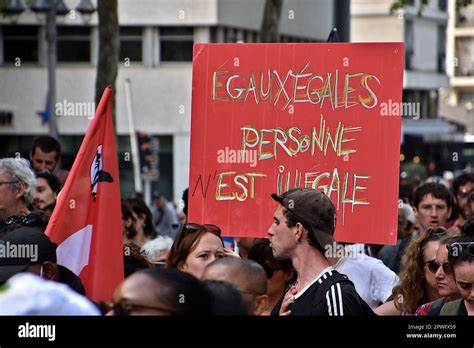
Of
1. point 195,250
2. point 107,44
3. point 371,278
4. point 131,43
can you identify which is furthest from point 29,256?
point 131,43

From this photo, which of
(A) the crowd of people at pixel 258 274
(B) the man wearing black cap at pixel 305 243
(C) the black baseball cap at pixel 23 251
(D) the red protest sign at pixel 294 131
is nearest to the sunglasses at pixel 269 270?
(A) the crowd of people at pixel 258 274

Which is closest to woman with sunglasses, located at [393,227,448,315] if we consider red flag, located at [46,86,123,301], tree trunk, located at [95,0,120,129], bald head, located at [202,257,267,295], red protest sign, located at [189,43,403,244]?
red protest sign, located at [189,43,403,244]

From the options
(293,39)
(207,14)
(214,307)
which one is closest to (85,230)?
(214,307)

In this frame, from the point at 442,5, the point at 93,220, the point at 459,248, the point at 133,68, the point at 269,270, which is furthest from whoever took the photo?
the point at 442,5

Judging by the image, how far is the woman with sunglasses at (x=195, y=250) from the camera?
602 cm

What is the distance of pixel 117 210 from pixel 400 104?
5.22 ft

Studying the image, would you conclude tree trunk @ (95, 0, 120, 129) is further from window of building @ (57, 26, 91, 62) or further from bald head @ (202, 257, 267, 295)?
window of building @ (57, 26, 91, 62)

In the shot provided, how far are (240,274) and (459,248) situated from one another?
129 centimetres

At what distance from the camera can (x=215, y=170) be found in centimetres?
699

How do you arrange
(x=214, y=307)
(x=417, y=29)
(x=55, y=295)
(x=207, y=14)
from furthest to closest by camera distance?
(x=417, y=29), (x=207, y=14), (x=214, y=307), (x=55, y=295)

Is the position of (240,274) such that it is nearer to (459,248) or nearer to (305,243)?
(305,243)

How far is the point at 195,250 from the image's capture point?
6051mm

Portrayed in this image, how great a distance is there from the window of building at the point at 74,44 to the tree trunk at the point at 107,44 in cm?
2436

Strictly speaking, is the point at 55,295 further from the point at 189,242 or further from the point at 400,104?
the point at 400,104
